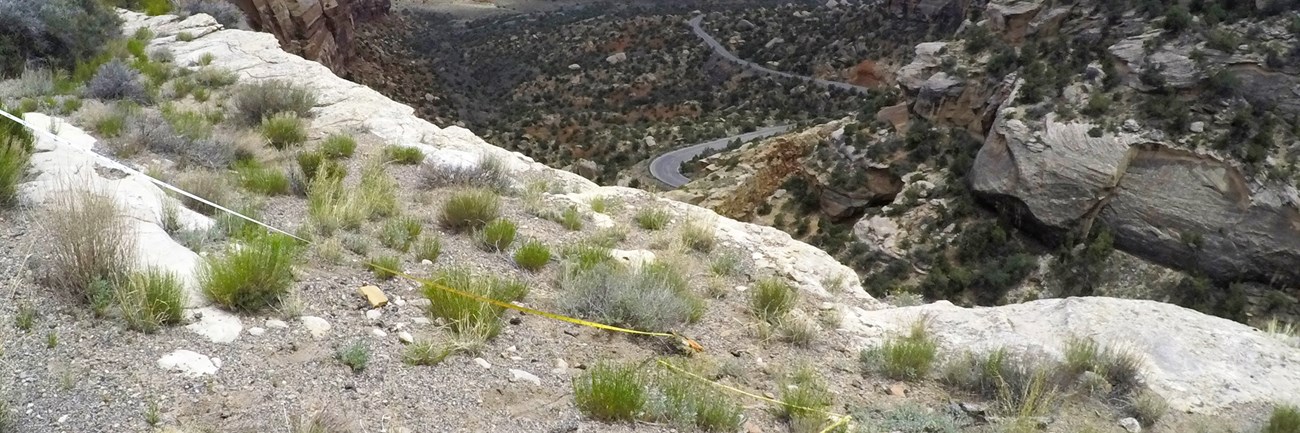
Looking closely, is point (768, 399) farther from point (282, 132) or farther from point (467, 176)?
point (282, 132)

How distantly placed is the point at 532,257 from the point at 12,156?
3394 mm

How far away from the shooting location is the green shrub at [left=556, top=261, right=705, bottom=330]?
4.97 meters

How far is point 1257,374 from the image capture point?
17.9 ft

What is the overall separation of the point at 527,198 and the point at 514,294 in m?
2.67

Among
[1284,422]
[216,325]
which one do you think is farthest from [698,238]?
[1284,422]

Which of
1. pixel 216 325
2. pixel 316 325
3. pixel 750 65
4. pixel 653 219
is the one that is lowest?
pixel 750 65

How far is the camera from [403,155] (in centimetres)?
830

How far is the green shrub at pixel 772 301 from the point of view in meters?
5.60

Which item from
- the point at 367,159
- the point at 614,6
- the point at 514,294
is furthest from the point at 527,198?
the point at 614,6

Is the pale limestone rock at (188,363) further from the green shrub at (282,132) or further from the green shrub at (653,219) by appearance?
the green shrub at (282,132)

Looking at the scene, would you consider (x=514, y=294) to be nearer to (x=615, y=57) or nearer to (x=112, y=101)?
(x=112, y=101)

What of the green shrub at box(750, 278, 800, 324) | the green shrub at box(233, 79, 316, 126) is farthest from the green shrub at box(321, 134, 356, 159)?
the green shrub at box(750, 278, 800, 324)

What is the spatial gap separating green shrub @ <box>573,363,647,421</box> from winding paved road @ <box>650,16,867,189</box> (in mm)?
26974

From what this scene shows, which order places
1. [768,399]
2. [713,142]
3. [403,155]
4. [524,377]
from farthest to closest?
[713,142]
[403,155]
[768,399]
[524,377]
